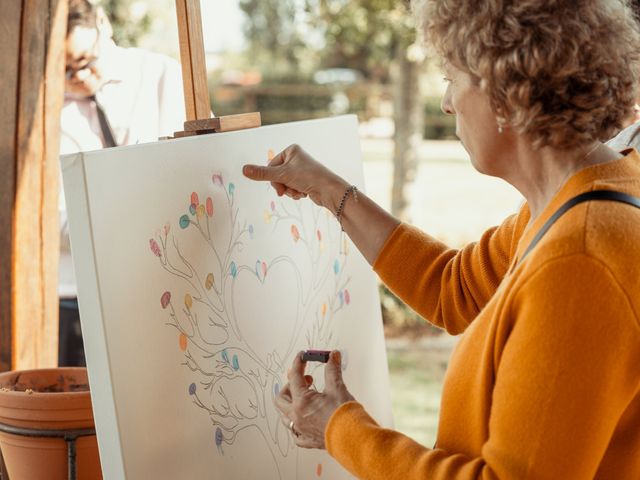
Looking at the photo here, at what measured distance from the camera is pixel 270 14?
10570mm

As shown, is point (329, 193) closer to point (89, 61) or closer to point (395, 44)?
point (89, 61)

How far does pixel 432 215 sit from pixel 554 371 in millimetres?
7660

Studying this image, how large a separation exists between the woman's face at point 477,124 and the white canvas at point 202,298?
0.49 m

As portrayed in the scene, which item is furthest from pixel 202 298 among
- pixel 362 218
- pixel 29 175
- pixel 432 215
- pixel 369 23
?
pixel 432 215

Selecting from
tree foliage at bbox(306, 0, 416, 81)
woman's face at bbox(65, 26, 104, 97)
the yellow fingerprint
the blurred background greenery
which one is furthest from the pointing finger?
tree foliage at bbox(306, 0, 416, 81)

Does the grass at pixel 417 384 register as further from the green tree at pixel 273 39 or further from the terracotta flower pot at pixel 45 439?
the green tree at pixel 273 39

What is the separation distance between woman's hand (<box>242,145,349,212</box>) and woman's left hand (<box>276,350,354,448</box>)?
43 cm

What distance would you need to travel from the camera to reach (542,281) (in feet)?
3.73

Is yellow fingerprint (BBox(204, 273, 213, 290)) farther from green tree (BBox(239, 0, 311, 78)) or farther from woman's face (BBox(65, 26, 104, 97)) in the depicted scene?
green tree (BBox(239, 0, 311, 78))

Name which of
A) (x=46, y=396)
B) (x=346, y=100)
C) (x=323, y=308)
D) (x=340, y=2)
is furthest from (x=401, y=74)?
(x=46, y=396)

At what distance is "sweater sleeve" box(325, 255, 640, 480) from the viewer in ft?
3.64

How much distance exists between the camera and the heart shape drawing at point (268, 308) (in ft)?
5.49

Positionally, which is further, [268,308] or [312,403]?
[268,308]

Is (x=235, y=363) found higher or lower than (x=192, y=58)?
lower
